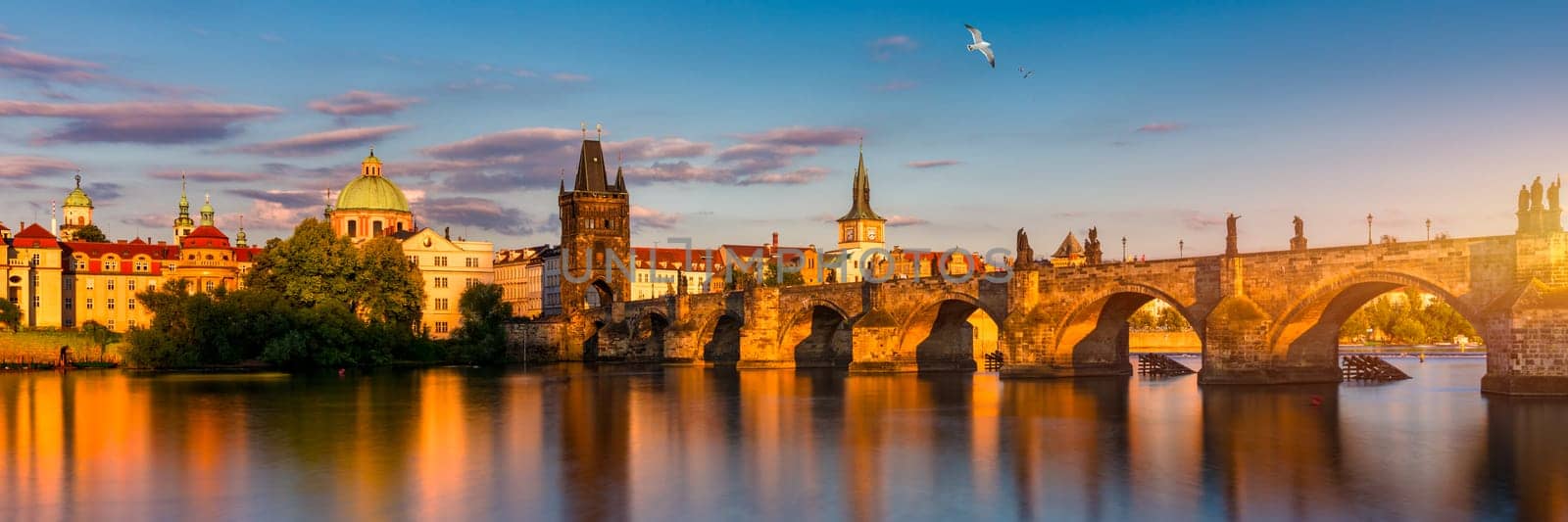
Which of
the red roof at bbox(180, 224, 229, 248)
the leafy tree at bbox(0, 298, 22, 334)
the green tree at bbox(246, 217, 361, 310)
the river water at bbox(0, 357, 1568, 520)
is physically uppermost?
the red roof at bbox(180, 224, 229, 248)

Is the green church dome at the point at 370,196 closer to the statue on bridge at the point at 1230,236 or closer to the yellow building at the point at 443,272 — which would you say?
the yellow building at the point at 443,272

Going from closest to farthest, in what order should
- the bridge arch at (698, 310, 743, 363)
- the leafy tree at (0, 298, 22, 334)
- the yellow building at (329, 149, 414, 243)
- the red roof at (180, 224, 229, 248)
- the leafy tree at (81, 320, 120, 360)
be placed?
the leafy tree at (81, 320, 120, 360) < the bridge arch at (698, 310, 743, 363) < the leafy tree at (0, 298, 22, 334) < the red roof at (180, 224, 229, 248) < the yellow building at (329, 149, 414, 243)

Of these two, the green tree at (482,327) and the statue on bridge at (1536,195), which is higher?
the statue on bridge at (1536,195)

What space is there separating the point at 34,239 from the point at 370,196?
28.2m

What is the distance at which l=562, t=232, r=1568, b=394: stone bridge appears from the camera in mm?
34500

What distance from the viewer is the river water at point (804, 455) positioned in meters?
20.1

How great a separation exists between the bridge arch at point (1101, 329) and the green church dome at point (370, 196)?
85.0m

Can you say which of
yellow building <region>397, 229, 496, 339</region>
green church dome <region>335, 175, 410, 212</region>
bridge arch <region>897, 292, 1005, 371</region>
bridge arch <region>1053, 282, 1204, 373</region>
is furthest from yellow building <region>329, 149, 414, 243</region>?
bridge arch <region>1053, 282, 1204, 373</region>

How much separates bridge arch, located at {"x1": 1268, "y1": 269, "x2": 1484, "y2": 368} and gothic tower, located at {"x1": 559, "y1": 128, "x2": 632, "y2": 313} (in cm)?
6248

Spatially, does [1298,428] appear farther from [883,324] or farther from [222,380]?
[222,380]

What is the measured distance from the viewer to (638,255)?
138m

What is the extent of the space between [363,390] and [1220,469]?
3769 cm

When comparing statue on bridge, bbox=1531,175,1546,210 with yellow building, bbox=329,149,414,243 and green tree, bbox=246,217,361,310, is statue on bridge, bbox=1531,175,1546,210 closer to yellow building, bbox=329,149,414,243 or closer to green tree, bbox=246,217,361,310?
green tree, bbox=246,217,361,310

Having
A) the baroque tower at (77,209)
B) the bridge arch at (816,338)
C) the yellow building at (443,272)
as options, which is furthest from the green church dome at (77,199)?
the bridge arch at (816,338)
